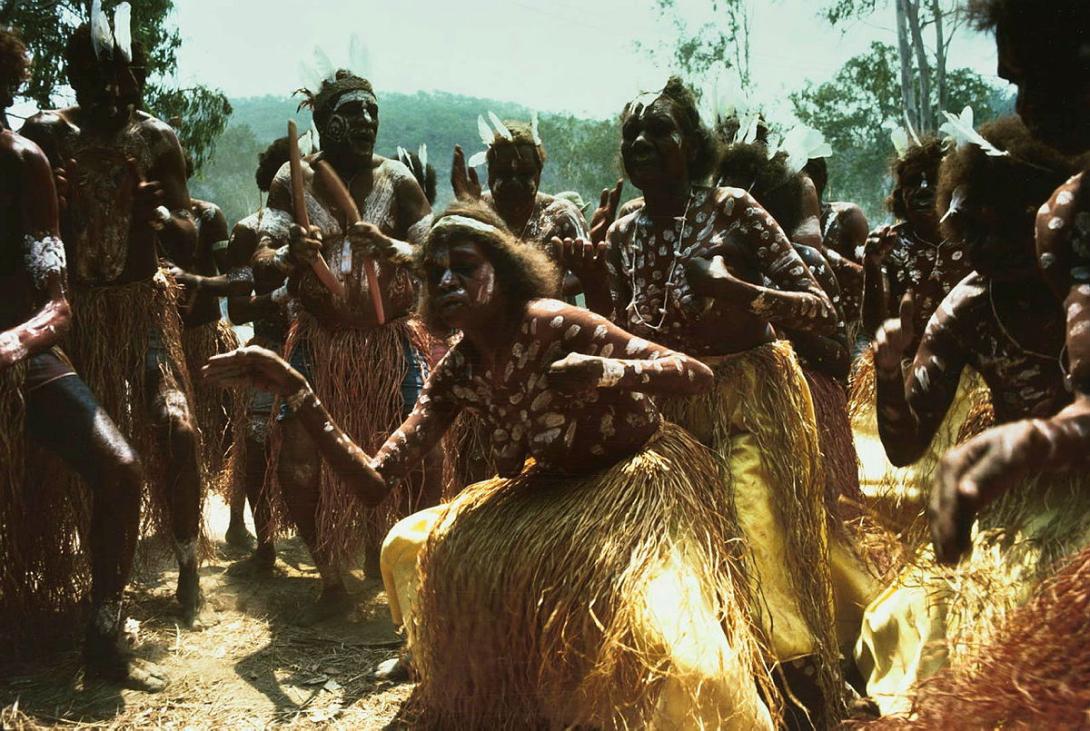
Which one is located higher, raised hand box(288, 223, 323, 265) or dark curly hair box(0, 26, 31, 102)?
dark curly hair box(0, 26, 31, 102)

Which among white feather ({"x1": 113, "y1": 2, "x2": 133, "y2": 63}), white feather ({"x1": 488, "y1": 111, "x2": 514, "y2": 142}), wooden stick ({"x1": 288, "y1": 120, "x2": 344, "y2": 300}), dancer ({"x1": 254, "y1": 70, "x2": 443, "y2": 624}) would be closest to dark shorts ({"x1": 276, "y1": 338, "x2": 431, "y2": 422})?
dancer ({"x1": 254, "y1": 70, "x2": 443, "y2": 624})

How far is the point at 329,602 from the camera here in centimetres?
402

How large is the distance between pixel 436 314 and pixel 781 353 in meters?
1.13

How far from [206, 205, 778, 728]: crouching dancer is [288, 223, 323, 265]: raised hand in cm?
98

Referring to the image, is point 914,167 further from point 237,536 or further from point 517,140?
point 237,536

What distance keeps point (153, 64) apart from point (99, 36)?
6506 mm

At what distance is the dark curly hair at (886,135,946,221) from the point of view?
4.46 m

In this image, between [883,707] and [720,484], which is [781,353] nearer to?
[720,484]

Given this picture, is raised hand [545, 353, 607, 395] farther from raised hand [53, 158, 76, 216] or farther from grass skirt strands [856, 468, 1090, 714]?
raised hand [53, 158, 76, 216]

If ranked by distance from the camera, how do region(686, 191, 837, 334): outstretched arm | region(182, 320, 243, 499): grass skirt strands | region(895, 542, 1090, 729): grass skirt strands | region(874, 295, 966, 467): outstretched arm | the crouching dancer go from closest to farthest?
region(895, 542, 1090, 729): grass skirt strands
the crouching dancer
region(874, 295, 966, 467): outstretched arm
region(686, 191, 837, 334): outstretched arm
region(182, 320, 243, 499): grass skirt strands

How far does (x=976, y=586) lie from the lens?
2.33 m

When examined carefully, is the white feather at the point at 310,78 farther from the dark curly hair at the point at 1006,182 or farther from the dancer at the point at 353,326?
the dark curly hair at the point at 1006,182

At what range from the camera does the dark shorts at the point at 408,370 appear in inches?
170

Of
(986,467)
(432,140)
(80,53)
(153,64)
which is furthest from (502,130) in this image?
(432,140)
